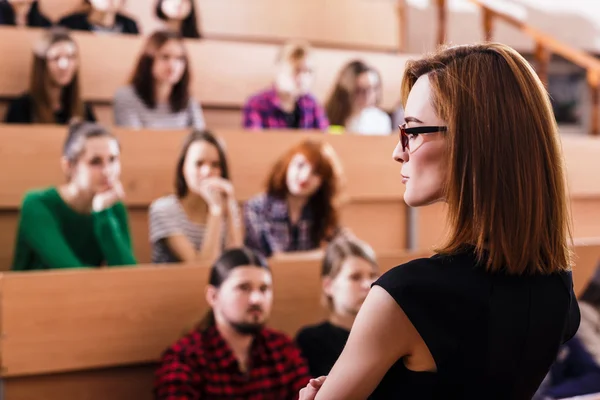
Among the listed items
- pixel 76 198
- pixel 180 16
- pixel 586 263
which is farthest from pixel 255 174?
pixel 586 263

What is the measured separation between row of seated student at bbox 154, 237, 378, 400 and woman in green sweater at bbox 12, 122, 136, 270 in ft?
0.77

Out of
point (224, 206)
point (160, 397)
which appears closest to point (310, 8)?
point (224, 206)

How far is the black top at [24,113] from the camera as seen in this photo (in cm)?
160

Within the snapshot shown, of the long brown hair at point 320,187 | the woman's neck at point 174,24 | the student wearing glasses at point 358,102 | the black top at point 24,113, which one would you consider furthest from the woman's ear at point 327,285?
the woman's neck at point 174,24

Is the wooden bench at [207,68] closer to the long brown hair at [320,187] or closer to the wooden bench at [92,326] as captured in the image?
the long brown hair at [320,187]

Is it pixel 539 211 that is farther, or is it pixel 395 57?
pixel 395 57

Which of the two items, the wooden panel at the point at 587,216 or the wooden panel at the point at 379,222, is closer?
the wooden panel at the point at 379,222

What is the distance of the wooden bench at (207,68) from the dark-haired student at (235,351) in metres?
0.76

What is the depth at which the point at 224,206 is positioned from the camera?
56.2 inches

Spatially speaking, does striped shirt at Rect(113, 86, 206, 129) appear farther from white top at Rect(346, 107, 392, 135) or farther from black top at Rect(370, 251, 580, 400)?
black top at Rect(370, 251, 580, 400)

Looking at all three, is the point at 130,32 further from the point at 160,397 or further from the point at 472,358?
the point at 472,358

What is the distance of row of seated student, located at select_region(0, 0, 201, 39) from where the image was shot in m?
1.79

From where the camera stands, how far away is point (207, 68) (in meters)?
1.92

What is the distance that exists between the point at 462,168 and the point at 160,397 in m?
0.83
